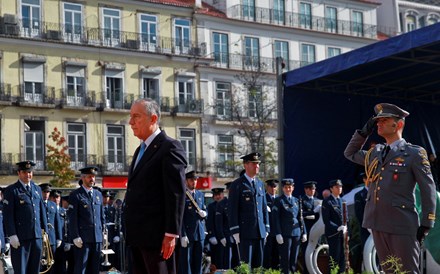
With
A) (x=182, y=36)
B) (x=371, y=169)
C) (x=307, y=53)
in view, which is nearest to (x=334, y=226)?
(x=371, y=169)

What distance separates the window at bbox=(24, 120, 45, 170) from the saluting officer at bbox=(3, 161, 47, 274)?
27081 mm

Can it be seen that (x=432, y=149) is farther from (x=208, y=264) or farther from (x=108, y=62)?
(x=108, y=62)

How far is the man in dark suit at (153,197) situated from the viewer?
7336mm

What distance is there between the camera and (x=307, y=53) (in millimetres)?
49688

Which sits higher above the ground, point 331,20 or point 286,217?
point 331,20

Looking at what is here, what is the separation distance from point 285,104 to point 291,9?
32.3 metres

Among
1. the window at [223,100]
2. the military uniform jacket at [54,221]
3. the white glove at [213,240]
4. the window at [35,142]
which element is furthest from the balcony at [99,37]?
the military uniform jacket at [54,221]

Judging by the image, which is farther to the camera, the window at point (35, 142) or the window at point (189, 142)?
the window at point (189, 142)

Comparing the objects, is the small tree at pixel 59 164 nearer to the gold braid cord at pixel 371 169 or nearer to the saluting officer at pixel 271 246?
the saluting officer at pixel 271 246

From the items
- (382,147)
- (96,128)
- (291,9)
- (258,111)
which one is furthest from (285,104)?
(291,9)

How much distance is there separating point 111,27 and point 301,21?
1182 centimetres

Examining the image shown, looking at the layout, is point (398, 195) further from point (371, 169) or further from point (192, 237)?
point (192, 237)

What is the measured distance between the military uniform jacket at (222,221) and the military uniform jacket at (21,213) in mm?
6096

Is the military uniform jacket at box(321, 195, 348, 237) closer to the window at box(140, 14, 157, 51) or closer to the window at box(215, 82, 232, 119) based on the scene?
the window at box(140, 14, 157, 51)
